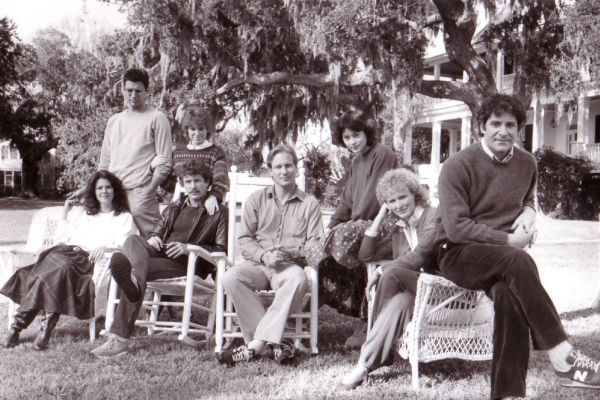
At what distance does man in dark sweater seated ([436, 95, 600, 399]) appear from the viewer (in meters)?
2.89

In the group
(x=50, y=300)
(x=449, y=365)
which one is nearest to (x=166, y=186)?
(x=50, y=300)

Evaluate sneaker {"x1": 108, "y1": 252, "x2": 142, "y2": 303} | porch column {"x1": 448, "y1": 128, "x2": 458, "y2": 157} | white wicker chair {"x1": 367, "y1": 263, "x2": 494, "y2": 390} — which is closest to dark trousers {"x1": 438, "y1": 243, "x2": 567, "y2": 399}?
white wicker chair {"x1": 367, "y1": 263, "x2": 494, "y2": 390}

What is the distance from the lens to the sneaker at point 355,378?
3.33 m

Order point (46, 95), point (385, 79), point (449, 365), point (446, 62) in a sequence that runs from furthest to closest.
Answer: point (46, 95), point (446, 62), point (385, 79), point (449, 365)

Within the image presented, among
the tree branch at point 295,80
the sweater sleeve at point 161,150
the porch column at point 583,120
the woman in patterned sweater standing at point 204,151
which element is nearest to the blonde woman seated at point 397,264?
the woman in patterned sweater standing at point 204,151

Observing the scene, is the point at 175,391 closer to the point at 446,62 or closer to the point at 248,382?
the point at 248,382

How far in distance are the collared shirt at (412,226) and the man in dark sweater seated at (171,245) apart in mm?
1360

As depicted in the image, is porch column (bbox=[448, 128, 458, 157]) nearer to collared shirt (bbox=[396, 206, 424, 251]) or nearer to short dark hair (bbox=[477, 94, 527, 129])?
collared shirt (bbox=[396, 206, 424, 251])

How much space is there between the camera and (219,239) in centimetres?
455

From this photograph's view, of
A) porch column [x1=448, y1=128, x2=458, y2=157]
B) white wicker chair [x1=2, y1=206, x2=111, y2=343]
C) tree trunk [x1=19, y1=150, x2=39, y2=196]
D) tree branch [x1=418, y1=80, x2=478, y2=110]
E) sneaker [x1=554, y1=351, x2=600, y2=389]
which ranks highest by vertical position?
tree branch [x1=418, y1=80, x2=478, y2=110]

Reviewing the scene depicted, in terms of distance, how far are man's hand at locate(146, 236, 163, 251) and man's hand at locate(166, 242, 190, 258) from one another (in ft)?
0.41

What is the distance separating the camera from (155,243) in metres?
4.41

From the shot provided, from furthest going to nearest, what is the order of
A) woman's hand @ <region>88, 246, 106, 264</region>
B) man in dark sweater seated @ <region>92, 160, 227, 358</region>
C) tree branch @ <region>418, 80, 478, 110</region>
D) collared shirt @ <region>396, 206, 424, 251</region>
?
tree branch @ <region>418, 80, 478, 110</region> → woman's hand @ <region>88, 246, 106, 264</region> → man in dark sweater seated @ <region>92, 160, 227, 358</region> → collared shirt @ <region>396, 206, 424, 251</region>

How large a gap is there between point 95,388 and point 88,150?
17738 millimetres
